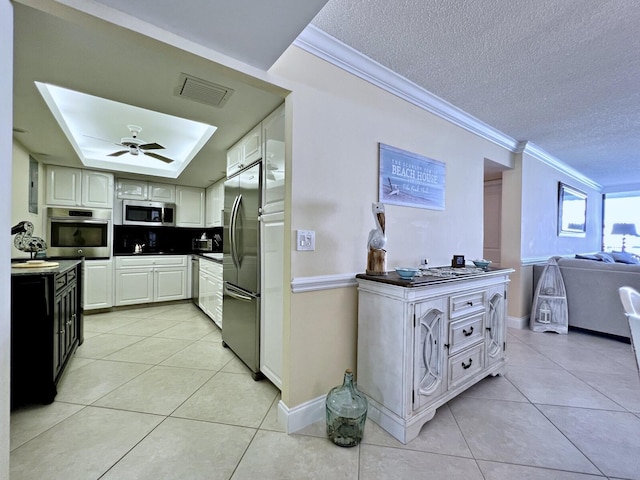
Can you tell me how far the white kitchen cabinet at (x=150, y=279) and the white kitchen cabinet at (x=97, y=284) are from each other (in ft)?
0.29

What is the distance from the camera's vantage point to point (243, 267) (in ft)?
7.63

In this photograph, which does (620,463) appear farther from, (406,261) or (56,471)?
(56,471)

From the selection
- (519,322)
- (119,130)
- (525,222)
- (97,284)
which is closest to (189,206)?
(97,284)

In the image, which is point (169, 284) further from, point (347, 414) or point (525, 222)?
point (525, 222)

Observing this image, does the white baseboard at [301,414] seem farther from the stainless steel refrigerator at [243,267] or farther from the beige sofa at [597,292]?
the beige sofa at [597,292]

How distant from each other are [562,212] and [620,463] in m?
4.10

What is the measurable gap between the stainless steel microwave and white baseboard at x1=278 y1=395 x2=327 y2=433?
407 centimetres

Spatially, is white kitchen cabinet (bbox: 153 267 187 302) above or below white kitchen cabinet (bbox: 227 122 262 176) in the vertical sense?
below

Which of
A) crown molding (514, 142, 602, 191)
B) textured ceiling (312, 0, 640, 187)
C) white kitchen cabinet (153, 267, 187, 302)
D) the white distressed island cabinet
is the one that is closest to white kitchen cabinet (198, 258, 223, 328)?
white kitchen cabinet (153, 267, 187, 302)

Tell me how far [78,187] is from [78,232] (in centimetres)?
64

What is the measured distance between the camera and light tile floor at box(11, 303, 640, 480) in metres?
1.33

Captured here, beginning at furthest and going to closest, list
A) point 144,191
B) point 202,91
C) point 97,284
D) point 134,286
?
point 144,191 → point 134,286 → point 97,284 → point 202,91

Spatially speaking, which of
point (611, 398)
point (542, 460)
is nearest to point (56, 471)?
point (542, 460)

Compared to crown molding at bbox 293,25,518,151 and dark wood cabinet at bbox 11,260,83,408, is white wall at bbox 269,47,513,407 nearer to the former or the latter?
crown molding at bbox 293,25,518,151
